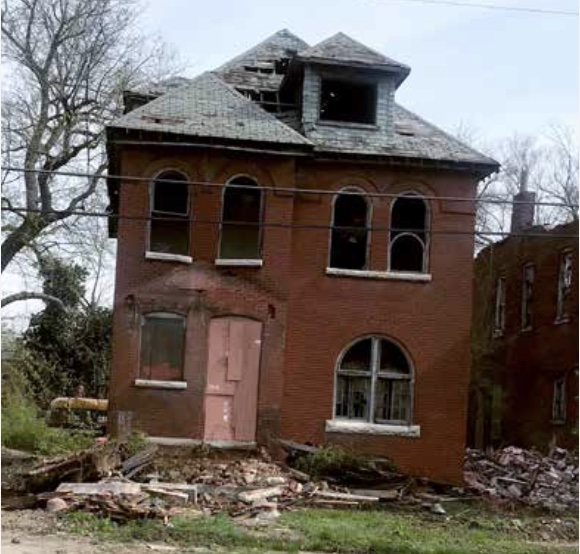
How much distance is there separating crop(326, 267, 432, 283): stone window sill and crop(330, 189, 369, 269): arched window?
27 cm

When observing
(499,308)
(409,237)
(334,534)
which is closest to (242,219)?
(409,237)

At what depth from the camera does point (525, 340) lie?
26.5 metres

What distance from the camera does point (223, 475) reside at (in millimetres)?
16297

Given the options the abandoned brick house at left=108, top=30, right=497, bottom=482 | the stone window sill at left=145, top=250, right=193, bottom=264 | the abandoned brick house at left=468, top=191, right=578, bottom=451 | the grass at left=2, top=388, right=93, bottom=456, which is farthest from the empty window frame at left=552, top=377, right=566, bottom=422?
the grass at left=2, top=388, right=93, bottom=456

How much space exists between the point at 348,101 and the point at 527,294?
875 cm

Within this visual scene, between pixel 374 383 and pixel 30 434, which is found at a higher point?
pixel 374 383

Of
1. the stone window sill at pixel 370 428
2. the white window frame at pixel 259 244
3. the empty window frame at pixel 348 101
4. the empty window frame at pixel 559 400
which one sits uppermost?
the empty window frame at pixel 348 101

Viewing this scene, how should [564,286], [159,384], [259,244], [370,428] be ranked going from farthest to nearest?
[564,286]
[259,244]
[370,428]
[159,384]

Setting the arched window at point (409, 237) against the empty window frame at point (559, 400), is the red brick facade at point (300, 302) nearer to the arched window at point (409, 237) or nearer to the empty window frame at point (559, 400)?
the arched window at point (409, 237)

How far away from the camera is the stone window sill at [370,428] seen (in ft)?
61.0

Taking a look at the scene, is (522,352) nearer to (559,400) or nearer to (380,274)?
(559,400)

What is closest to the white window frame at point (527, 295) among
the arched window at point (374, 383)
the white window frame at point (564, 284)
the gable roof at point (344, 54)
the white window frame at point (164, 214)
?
the white window frame at point (564, 284)

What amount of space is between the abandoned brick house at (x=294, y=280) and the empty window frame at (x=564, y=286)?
5.81 meters

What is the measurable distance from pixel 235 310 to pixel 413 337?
3.41 meters
